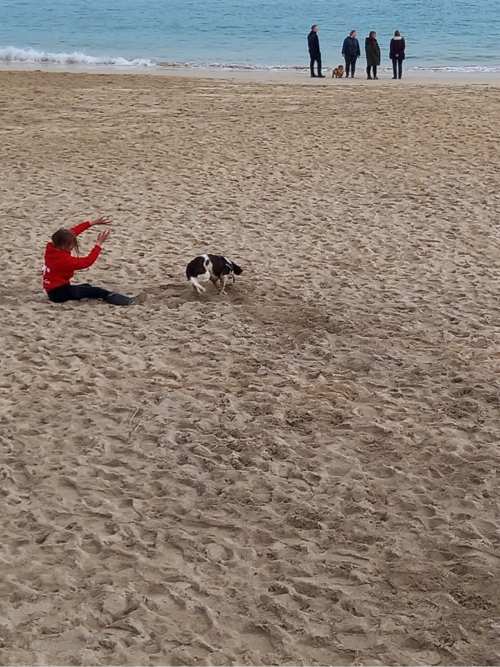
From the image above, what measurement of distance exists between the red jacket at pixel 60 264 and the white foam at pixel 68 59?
23.7 m

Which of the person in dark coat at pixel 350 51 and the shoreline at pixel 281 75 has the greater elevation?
the person in dark coat at pixel 350 51

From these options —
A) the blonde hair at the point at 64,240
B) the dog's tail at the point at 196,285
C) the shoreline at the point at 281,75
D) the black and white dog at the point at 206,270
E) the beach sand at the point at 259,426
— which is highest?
the shoreline at the point at 281,75

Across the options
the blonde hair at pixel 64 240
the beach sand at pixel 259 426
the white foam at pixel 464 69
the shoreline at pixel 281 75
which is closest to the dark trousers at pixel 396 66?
the shoreline at pixel 281 75

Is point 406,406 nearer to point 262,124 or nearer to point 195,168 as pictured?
point 195,168

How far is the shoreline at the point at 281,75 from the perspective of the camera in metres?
23.3

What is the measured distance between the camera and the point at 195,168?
13.4 metres

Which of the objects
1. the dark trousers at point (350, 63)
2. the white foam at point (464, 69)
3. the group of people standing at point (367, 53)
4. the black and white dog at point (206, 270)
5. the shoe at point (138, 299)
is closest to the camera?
the black and white dog at point (206, 270)

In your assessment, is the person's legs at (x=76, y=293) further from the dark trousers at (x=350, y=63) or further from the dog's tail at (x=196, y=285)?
the dark trousers at (x=350, y=63)

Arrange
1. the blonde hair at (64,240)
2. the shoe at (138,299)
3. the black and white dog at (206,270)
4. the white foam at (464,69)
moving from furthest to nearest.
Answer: the white foam at (464,69) < the shoe at (138,299) < the black and white dog at (206,270) < the blonde hair at (64,240)

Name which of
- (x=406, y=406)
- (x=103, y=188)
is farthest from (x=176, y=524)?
(x=103, y=188)

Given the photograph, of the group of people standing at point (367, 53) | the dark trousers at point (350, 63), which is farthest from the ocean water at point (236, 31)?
the dark trousers at point (350, 63)

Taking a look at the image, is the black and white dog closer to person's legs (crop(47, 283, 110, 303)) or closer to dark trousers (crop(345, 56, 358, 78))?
person's legs (crop(47, 283, 110, 303))

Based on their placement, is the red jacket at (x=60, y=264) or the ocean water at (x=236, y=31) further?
the ocean water at (x=236, y=31)

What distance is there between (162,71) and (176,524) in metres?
24.8
